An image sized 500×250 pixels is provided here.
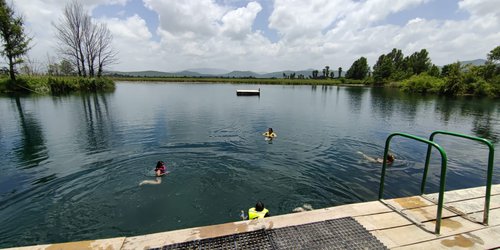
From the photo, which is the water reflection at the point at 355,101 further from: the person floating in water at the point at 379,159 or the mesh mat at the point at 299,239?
the mesh mat at the point at 299,239

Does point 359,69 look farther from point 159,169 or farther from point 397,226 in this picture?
point 397,226

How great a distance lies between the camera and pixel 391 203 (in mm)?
4281

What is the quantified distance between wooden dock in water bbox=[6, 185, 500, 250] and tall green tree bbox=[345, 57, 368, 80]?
11622 cm

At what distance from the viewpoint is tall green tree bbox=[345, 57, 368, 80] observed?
106000 millimetres

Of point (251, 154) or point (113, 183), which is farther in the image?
point (251, 154)

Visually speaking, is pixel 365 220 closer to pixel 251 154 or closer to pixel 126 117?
pixel 251 154

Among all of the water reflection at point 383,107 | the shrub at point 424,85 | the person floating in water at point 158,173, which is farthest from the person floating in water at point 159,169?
the shrub at point 424,85

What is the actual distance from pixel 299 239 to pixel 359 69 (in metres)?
120

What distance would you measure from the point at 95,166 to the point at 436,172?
13423mm

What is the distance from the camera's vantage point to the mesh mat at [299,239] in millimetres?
3098

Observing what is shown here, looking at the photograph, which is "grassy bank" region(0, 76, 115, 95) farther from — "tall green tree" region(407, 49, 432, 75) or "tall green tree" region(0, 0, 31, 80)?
"tall green tree" region(407, 49, 432, 75)

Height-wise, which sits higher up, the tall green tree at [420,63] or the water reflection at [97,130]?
the tall green tree at [420,63]

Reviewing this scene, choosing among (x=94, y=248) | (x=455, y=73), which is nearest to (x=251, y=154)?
(x=94, y=248)

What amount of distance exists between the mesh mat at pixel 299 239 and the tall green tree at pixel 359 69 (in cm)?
11830
